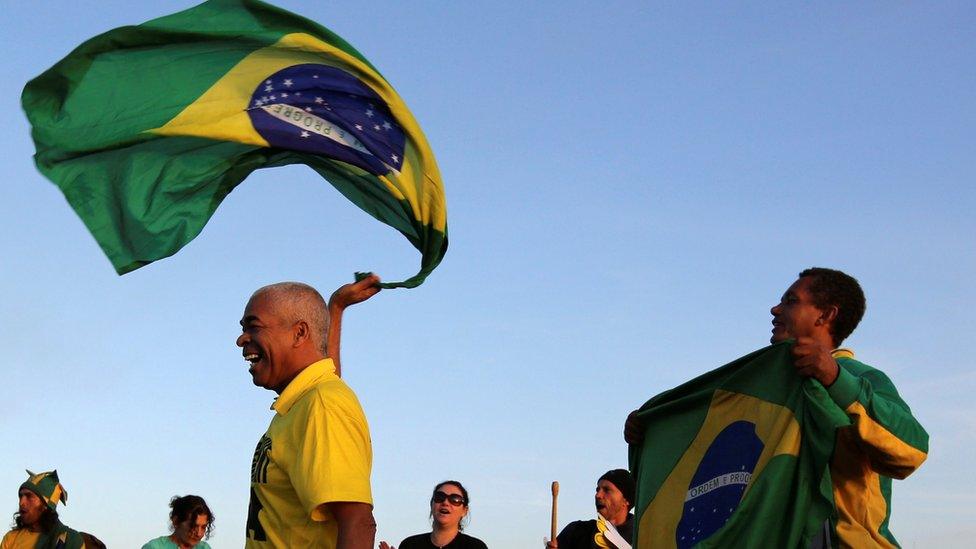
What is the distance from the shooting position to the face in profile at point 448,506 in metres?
11.8

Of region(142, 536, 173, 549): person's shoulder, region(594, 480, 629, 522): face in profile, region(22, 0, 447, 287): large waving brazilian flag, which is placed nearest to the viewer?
region(22, 0, 447, 287): large waving brazilian flag

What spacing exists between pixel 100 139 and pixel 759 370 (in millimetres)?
3655

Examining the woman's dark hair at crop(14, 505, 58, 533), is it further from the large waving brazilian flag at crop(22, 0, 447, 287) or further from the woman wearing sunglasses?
the large waving brazilian flag at crop(22, 0, 447, 287)

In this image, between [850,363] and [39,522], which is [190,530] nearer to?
[39,522]

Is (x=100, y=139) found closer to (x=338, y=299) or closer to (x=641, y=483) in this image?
(x=338, y=299)

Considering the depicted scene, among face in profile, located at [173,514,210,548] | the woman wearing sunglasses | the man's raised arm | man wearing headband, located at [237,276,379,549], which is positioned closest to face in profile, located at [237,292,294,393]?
man wearing headband, located at [237,276,379,549]

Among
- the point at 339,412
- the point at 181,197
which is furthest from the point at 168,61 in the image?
the point at 339,412

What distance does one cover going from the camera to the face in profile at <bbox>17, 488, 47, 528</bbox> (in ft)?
44.6

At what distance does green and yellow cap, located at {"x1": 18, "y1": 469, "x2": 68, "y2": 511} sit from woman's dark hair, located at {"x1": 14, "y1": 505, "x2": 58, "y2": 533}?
0.15 feet

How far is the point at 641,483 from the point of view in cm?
688

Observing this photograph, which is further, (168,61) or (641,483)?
(168,61)

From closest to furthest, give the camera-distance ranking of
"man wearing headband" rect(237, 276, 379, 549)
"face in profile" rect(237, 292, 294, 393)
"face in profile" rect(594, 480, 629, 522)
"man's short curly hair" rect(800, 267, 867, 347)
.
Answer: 1. "man wearing headband" rect(237, 276, 379, 549)
2. "face in profile" rect(237, 292, 294, 393)
3. "man's short curly hair" rect(800, 267, 867, 347)
4. "face in profile" rect(594, 480, 629, 522)

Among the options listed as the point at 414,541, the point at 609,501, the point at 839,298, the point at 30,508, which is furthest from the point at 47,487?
the point at 839,298

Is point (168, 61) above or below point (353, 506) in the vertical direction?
above
